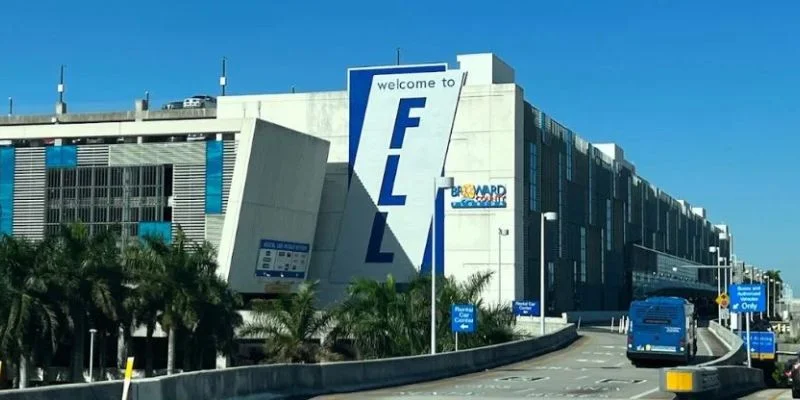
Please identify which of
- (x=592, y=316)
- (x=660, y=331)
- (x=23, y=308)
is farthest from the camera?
(x=592, y=316)

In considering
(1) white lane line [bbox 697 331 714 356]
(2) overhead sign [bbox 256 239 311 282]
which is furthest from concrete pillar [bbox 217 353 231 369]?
(1) white lane line [bbox 697 331 714 356]

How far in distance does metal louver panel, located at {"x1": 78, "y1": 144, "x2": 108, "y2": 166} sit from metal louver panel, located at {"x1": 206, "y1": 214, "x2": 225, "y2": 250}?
8.90 m

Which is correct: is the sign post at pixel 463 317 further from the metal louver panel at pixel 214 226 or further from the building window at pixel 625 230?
the building window at pixel 625 230

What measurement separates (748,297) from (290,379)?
19.1 m

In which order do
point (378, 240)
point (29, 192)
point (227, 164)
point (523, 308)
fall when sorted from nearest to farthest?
point (227, 164)
point (523, 308)
point (29, 192)
point (378, 240)

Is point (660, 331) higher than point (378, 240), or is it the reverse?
point (378, 240)

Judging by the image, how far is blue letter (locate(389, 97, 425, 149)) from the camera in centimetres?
8456

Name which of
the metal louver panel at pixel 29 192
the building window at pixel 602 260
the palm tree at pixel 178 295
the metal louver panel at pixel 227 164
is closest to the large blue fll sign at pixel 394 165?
the metal louver panel at pixel 227 164

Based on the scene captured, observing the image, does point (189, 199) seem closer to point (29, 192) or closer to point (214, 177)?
point (214, 177)

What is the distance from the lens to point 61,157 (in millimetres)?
77500

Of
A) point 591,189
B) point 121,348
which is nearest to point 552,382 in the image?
point 121,348

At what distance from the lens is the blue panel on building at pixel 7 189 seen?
7850 centimetres

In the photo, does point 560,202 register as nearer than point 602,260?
Yes

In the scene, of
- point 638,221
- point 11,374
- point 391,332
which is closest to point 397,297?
point 391,332
